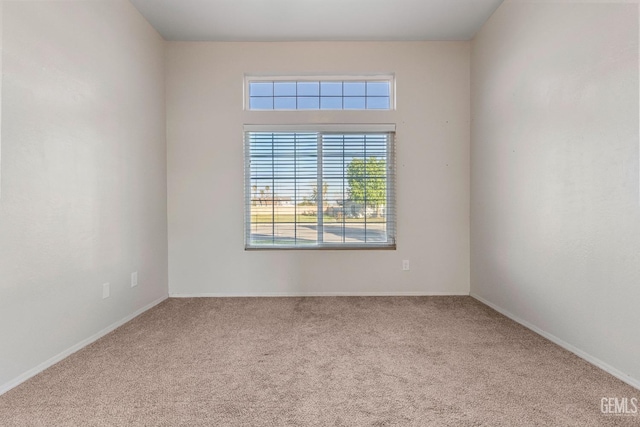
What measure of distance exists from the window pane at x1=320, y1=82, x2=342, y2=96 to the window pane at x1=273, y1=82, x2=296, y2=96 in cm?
32

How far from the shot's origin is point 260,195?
3.57 meters

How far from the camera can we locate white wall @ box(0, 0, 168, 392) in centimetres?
177

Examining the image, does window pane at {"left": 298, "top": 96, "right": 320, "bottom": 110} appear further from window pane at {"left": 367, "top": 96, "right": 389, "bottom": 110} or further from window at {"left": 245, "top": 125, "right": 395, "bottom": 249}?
window pane at {"left": 367, "top": 96, "right": 389, "bottom": 110}

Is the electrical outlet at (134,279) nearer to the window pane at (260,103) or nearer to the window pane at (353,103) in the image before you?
the window pane at (260,103)

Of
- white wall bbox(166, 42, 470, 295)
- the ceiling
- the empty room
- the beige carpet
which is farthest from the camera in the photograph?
white wall bbox(166, 42, 470, 295)

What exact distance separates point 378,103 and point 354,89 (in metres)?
0.31

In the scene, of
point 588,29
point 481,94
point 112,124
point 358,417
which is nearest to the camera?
point 358,417

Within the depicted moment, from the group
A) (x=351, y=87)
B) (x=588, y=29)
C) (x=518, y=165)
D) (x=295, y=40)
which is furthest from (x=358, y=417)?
(x=295, y=40)

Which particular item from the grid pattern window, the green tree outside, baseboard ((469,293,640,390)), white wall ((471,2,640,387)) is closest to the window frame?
the grid pattern window

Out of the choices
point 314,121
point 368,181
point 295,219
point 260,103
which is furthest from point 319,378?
point 260,103

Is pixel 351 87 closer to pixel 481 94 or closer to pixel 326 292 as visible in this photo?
pixel 481 94

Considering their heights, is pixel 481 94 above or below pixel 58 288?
above

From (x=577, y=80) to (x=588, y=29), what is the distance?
292 millimetres

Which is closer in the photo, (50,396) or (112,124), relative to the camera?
(50,396)
